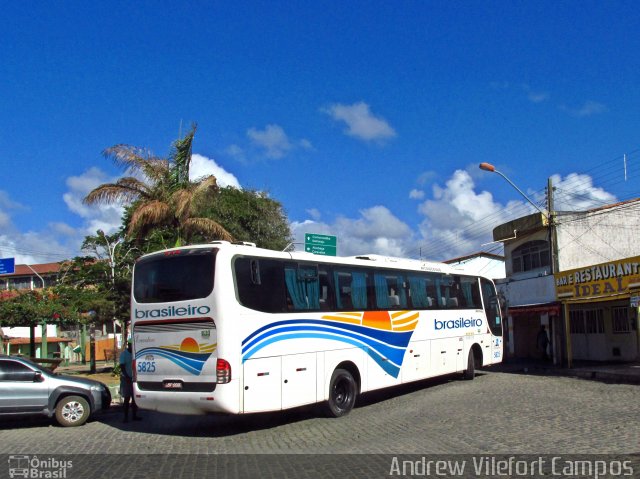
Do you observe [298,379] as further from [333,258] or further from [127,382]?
[127,382]

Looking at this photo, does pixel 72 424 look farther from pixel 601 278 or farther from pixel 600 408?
pixel 601 278

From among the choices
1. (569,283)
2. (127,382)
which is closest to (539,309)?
(569,283)

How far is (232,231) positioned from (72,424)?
78.6 ft

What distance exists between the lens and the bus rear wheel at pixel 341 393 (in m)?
12.8

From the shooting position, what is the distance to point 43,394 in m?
12.2

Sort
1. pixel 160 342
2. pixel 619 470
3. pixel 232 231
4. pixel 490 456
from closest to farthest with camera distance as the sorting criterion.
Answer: pixel 619 470, pixel 490 456, pixel 160 342, pixel 232 231

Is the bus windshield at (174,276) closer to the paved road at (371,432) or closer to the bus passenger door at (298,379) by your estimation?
the bus passenger door at (298,379)

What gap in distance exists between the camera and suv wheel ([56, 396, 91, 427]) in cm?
1245

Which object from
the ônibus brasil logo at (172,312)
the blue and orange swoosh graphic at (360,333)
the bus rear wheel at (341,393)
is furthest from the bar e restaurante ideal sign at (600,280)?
the ônibus brasil logo at (172,312)

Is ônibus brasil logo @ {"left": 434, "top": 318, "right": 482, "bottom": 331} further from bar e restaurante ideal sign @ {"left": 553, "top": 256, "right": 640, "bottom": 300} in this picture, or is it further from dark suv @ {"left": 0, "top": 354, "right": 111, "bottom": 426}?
dark suv @ {"left": 0, "top": 354, "right": 111, "bottom": 426}

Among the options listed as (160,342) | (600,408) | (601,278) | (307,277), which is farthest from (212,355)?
(601,278)

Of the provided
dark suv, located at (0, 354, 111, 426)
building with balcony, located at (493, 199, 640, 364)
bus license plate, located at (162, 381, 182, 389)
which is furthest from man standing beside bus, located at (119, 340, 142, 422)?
building with balcony, located at (493, 199, 640, 364)

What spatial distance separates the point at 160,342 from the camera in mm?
11477

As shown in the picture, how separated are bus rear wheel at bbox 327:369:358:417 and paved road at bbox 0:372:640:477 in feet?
0.83
